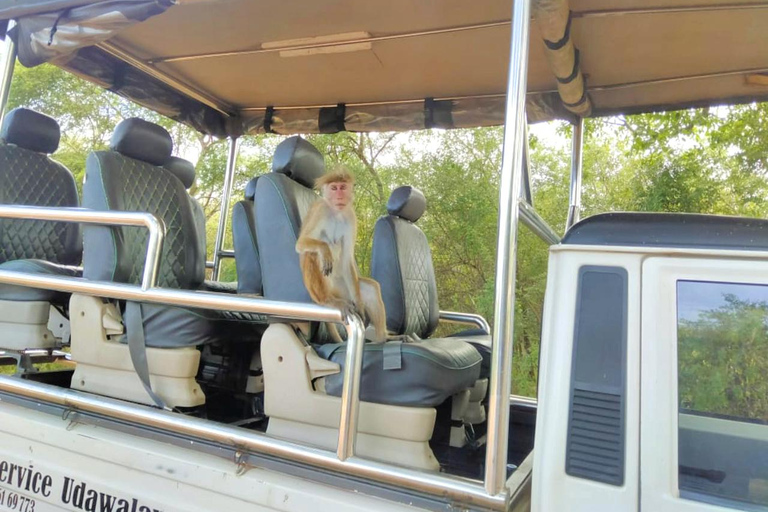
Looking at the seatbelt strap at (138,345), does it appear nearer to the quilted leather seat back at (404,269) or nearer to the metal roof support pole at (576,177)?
the quilted leather seat back at (404,269)

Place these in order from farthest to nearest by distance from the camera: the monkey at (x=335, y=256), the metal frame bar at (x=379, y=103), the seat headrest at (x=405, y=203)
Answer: the seat headrest at (x=405, y=203) < the metal frame bar at (x=379, y=103) < the monkey at (x=335, y=256)

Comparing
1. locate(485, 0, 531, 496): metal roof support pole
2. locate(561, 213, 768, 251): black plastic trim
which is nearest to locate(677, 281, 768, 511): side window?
locate(561, 213, 768, 251): black plastic trim

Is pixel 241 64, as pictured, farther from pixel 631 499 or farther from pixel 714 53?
pixel 631 499

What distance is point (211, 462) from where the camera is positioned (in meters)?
1.63

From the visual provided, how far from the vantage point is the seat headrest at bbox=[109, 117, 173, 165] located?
2.69 metres

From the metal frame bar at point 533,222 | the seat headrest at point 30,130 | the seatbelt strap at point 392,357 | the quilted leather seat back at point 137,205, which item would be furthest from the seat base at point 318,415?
the seat headrest at point 30,130

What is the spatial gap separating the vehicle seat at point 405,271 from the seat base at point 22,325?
68.8 inches

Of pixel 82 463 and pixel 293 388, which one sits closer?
pixel 82 463

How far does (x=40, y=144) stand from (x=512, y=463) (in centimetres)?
351

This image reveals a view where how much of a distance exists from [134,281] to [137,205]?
375mm

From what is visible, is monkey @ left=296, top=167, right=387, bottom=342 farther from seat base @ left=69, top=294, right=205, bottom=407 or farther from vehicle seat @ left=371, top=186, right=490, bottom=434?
seat base @ left=69, top=294, right=205, bottom=407

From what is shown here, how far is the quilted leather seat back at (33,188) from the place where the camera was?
3365mm

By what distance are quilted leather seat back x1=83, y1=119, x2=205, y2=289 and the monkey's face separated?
75cm

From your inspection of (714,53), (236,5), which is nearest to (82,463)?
(236,5)
